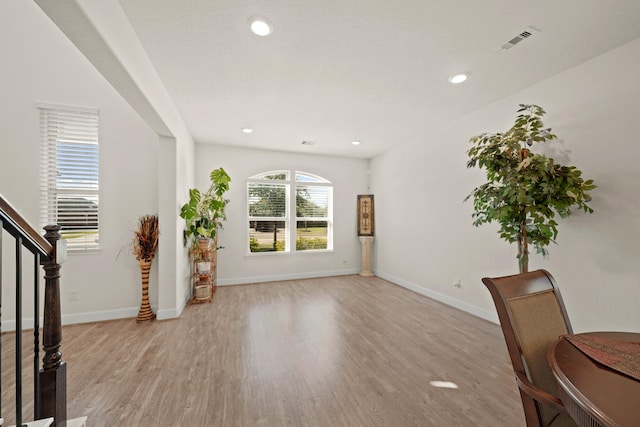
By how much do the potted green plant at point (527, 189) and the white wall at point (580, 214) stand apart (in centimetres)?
19

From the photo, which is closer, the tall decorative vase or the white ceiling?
the white ceiling

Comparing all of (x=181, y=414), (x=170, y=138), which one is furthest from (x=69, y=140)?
(x=181, y=414)

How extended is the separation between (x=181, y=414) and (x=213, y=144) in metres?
4.09

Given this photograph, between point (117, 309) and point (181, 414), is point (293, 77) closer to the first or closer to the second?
point (181, 414)

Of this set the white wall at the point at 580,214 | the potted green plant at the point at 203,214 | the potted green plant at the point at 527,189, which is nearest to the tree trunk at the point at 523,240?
the potted green plant at the point at 527,189

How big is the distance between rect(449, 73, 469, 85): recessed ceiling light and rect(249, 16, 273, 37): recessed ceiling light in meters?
1.84

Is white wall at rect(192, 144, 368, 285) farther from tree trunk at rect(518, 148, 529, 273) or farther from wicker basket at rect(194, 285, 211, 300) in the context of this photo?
tree trunk at rect(518, 148, 529, 273)

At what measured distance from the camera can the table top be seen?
0.79 meters

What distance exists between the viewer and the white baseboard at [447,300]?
319cm

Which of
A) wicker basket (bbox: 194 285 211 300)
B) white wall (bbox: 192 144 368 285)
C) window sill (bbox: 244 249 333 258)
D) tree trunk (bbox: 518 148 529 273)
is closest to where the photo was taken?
tree trunk (bbox: 518 148 529 273)

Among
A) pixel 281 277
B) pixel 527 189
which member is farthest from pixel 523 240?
pixel 281 277

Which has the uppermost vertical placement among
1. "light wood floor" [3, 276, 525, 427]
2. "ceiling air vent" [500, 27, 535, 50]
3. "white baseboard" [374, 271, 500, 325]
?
"ceiling air vent" [500, 27, 535, 50]

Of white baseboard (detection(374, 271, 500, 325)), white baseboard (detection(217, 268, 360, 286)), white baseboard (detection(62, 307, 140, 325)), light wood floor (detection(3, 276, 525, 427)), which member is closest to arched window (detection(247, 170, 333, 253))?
white baseboard (detection(217, 268, 360, 286))

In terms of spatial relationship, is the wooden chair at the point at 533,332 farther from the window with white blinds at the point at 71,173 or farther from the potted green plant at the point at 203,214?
the window with white blinds at the point at 71,173
